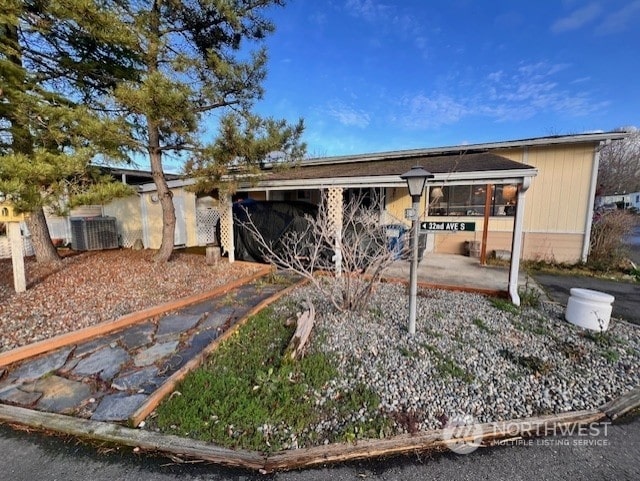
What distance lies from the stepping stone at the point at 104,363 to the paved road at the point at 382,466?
0.74 metres

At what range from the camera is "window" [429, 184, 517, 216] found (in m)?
7.95

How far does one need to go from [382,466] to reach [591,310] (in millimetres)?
3591

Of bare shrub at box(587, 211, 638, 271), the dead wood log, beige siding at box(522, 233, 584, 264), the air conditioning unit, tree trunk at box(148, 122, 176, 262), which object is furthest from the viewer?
the air conditioning unit

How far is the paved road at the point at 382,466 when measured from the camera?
1735mm

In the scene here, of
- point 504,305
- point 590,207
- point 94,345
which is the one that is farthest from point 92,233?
point 590,207

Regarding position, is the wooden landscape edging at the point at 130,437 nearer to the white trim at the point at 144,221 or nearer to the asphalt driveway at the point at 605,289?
the asphalt driveway at the point at 605,289

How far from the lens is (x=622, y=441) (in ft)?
6.66

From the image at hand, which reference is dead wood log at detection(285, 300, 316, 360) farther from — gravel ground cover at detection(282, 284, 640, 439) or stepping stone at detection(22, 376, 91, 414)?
stepping stone at detection(22, 376, 91, 414)

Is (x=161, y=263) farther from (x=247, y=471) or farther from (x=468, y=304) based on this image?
(x=468, y=304)

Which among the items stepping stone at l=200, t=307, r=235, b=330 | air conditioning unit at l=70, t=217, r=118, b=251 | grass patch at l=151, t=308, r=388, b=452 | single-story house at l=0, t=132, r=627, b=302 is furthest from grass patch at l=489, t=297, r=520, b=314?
air conditioning unit at l=70, t=217, r=118, b=251

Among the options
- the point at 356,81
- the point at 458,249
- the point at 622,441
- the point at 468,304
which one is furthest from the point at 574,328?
the point at 356,81

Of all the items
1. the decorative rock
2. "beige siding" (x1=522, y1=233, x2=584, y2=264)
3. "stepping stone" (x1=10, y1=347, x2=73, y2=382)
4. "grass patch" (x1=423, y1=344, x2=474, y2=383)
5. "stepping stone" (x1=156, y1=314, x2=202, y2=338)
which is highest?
"beige siding" (x1=522, y1=233, x2=584, y2=264)

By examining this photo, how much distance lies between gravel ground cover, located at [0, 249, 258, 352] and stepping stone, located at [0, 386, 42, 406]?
76 centimetres

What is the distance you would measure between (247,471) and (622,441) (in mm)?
2682
